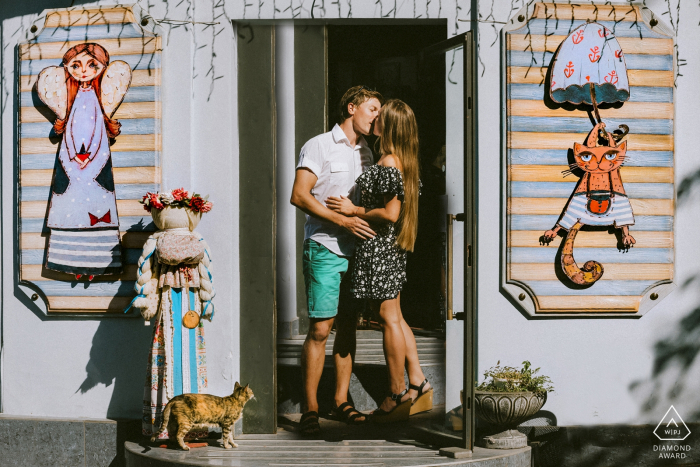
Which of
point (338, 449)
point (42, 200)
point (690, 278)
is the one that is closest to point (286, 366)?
point (338, 449)

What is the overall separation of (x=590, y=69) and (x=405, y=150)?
1705mm

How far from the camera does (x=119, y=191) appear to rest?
6.88m

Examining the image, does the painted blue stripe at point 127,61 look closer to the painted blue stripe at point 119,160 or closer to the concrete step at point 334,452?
the painted blue stripe at point 119,160

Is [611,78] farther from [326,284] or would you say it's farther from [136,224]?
[136,224]

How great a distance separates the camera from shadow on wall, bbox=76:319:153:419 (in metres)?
6.88

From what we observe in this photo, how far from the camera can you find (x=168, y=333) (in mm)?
6387

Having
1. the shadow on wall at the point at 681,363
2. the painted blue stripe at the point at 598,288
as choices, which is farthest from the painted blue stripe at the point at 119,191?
the shadow on wall at the point at 681,363

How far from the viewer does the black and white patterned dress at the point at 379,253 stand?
6719 millimetres

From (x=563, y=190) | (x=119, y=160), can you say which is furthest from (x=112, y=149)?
(x=563, y=190)

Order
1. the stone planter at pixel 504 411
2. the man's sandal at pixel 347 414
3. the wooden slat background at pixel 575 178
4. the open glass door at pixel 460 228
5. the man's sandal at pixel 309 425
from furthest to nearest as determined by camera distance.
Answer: the man's sandal at pixel 347 414 → the wooden slat background at pixel 575 178 → the man's sandal at pixel 309 425 → the stone planter at pixel 504 411 → the open glass door at pixel 460 228

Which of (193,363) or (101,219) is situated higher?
(101,219)

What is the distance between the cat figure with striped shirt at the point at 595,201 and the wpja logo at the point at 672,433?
4.49 feet

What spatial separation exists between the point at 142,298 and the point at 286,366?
4.84ft

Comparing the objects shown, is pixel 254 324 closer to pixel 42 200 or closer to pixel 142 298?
pixel 142 298
